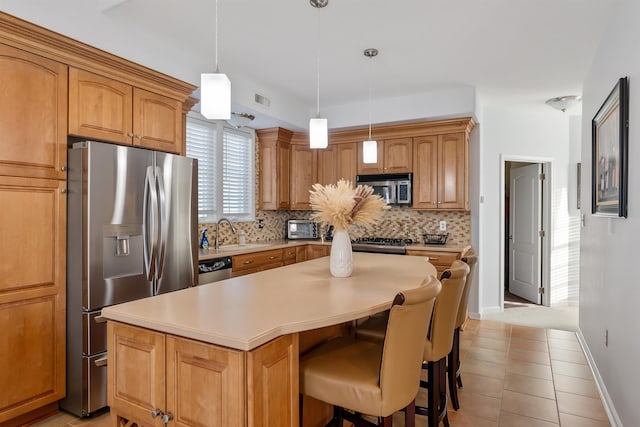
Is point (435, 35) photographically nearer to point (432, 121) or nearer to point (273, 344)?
point (432, 121)

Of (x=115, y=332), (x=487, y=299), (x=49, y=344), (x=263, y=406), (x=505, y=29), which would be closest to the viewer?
(x=263, y=406)

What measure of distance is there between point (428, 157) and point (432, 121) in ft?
1.44

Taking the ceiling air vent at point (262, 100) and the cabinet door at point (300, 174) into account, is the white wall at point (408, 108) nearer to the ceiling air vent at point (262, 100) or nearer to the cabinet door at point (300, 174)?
the cabinet door at point (300, 174)

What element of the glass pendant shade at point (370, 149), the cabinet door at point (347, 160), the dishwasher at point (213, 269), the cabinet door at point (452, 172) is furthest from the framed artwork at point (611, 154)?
the dishwasher at point (213, 269)

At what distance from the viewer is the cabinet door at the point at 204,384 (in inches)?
48.4

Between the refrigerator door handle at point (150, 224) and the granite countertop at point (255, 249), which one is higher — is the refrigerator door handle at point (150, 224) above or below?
above

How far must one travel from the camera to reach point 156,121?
3064mm

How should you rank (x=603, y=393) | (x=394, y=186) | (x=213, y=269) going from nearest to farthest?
(x=603, y=393)
(x=213, y=269)
(x=394, y=186)

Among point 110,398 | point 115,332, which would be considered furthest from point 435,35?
point 110,398

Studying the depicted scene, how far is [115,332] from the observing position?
5.02 feet

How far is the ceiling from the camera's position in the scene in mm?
2631

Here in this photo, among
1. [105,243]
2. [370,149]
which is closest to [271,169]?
[370,149]

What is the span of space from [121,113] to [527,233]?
18.7 feet

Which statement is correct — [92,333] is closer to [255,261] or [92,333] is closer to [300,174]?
[255,261]
